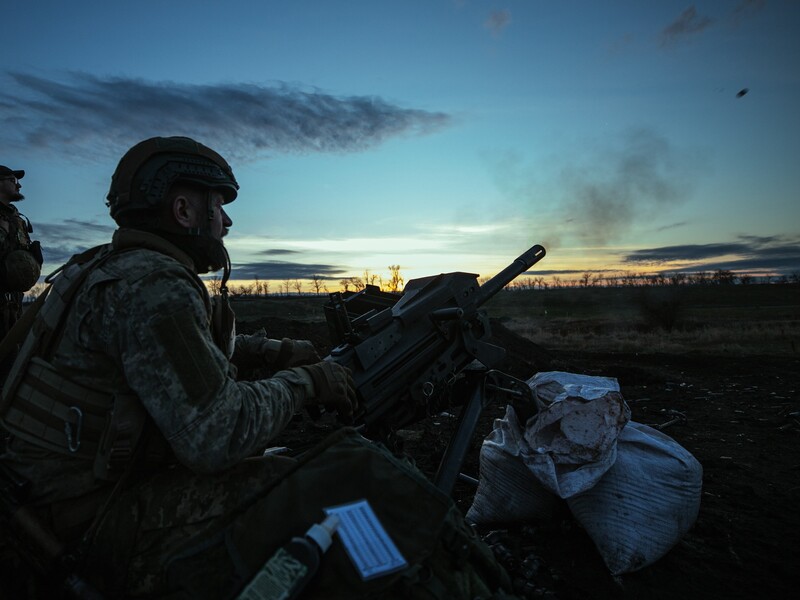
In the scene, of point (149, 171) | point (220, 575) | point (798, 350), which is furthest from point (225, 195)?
point (798, 350)

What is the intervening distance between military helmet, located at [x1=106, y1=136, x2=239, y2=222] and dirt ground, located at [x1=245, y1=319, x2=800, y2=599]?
2.90 metres

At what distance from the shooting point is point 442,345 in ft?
12.3

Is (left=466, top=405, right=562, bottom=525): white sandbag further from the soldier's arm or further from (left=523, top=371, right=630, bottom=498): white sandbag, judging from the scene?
the soldier's arm

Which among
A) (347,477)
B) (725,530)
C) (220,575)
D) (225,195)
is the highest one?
(225,195)

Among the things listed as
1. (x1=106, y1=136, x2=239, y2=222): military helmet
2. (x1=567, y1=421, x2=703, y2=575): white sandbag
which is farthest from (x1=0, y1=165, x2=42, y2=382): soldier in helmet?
(x1=567, y1=421, x2=703, y2=575): white sandbag

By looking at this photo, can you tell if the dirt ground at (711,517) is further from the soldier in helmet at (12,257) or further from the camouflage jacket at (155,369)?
the soldier in helmet at (12,257)

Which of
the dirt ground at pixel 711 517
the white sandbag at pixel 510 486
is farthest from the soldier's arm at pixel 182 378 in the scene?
the white sandbag at pixel 510 486

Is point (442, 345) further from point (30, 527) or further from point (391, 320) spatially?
point (30, 527)

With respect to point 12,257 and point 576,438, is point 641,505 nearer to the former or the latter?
point 576,438

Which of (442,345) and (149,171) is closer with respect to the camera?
(149,171)

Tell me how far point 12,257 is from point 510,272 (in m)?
4.83

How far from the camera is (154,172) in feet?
7.26

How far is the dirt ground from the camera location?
3070 mm

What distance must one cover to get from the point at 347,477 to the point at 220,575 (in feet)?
1.62
